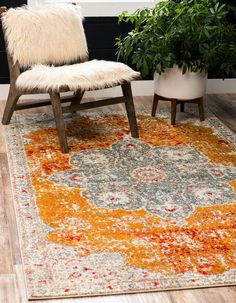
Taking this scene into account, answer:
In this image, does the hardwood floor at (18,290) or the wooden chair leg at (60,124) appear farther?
the wooden chair leg at (60,124)

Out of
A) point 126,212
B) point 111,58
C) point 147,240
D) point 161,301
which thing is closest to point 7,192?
point 126,212

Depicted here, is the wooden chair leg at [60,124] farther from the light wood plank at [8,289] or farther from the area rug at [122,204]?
the light wood plank at [8,289]

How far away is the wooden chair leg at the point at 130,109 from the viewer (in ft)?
13.6

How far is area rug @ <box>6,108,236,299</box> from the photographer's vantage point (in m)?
2.68

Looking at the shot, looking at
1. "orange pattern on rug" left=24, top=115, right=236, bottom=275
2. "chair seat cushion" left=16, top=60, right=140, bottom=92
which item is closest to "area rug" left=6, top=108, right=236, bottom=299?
"orange pattern on rug" left=24, top=115, right=236, bottom=275

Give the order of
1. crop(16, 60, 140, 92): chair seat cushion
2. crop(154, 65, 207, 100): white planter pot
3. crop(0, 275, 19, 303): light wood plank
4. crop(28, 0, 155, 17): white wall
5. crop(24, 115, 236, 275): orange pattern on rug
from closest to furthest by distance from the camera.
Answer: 1. crop(0, 275, 19, 303): light wood plank
2. crop(24, 115, 236, 275): orange pattern on rug
3. crop(16, 60, 140, 92): chair seat cushion
4. crop(154, 65, 207, 100): white planter pot
5. crop(28, 0, 155, 17): white wall

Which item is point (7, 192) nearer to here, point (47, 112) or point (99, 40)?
point (47, 112)

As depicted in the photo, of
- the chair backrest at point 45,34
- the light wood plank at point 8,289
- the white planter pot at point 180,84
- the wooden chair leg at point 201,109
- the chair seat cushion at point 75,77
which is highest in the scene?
the chair backrest at point 45,34

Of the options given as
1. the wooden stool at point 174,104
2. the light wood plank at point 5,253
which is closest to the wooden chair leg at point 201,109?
the wooden stool at point 174,104

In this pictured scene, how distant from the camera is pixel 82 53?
4.46 meters

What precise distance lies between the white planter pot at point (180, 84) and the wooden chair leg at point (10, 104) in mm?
968

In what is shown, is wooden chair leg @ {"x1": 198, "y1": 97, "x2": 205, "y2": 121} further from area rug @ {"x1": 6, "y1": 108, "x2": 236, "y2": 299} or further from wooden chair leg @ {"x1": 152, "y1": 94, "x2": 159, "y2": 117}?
wooden chair leg @ {"x1": 152, "y1": 94, "x2": 159, "y2": 117}

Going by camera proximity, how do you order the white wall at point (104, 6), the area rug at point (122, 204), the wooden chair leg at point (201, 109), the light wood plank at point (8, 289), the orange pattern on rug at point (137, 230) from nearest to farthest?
1. the light wood plank at point (8, 289)
2. the area rug at point (122, 204)
3. the orange pattern on rug at point (137, 230)
4. the wooden chair leg at point (201, 109)
5. the white wall at point (104, 6)

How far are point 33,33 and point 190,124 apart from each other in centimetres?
122
